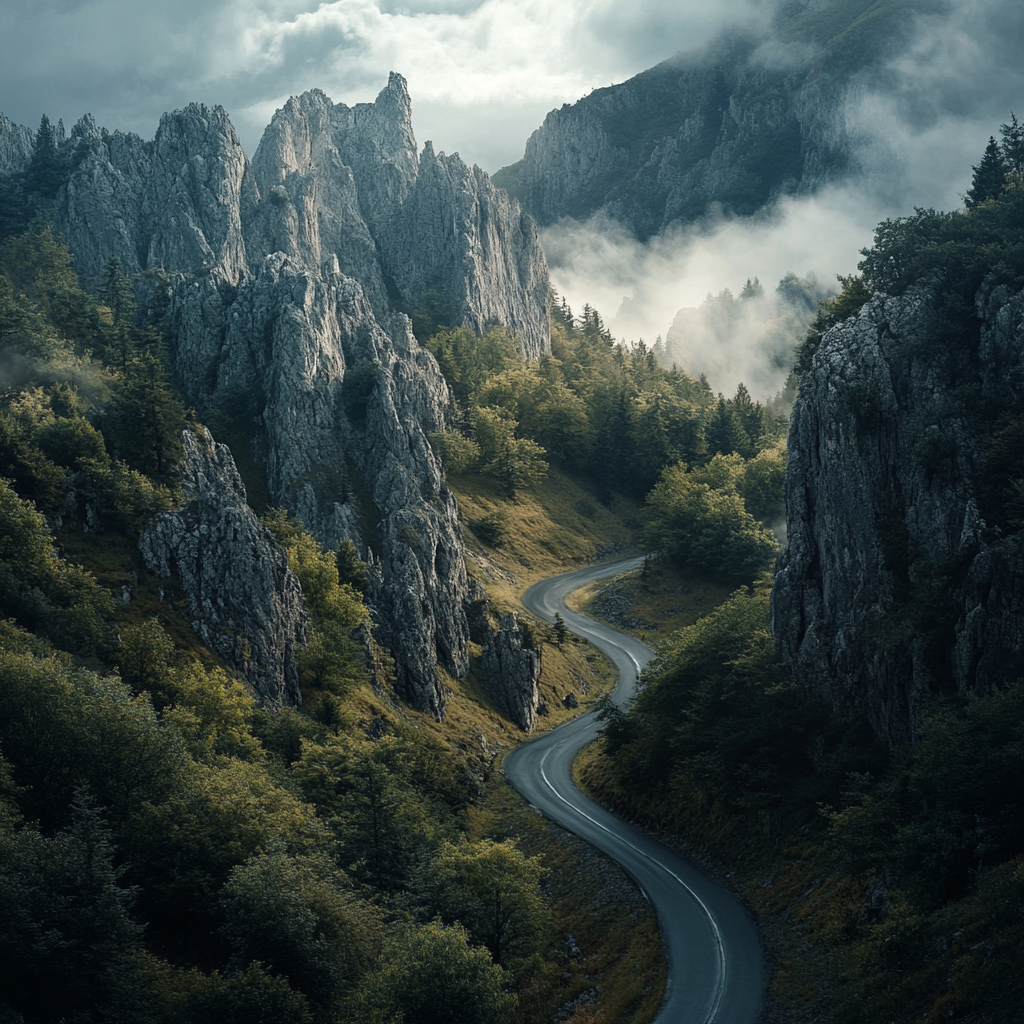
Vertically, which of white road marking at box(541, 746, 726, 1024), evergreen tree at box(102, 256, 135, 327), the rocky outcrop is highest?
the rocky outcrop

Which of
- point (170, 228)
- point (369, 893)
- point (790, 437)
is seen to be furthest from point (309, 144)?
point (369, 893)

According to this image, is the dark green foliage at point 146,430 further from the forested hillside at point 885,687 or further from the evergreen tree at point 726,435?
the evergreen tree at point 726,435

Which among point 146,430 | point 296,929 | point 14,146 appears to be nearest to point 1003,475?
point 296,929

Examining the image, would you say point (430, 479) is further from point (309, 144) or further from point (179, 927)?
point (309, 144)

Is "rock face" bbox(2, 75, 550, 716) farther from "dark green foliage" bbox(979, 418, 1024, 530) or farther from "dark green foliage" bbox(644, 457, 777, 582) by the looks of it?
"dark green foliage" bbox(979, 418, 1024, 530)

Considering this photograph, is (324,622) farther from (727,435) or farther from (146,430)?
(727,435)

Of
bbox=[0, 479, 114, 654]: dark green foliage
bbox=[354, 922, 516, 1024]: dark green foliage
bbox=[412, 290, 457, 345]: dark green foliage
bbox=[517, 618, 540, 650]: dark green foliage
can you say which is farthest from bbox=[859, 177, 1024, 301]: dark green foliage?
bbox=[412, 290, 457, 345]: dark green foliage
